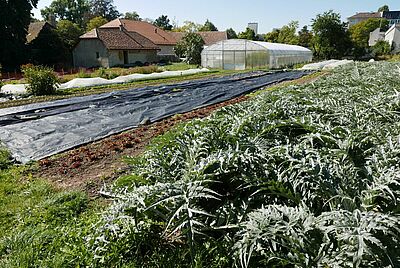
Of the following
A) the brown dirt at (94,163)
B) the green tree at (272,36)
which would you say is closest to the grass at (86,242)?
the brown dirt at (94,163)

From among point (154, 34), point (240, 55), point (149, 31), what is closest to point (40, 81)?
point (240, 55)

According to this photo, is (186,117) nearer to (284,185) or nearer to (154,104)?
(154,104)

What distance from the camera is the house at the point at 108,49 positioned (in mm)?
31991

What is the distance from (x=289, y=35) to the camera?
46031mm

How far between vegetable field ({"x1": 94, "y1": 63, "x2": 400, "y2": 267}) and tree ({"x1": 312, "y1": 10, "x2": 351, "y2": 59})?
123ft

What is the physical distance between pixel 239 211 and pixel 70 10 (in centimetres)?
7782

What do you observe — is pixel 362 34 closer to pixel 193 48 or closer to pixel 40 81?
pixel 193 48

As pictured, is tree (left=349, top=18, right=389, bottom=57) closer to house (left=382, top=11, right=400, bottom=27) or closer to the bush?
the bush

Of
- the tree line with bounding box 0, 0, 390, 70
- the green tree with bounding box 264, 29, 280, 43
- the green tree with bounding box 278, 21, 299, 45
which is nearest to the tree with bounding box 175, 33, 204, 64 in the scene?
the tree line with bounding box 0, 0, 390, 70

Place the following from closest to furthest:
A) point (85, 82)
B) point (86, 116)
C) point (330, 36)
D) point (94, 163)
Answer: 1. point (94, 163)
2. point (86, 116)
3. point (85, 82)
4. point (330, 36)

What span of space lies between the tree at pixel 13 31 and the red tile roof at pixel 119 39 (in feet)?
17.7

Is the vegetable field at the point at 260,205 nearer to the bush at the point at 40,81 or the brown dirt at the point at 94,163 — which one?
the brown dirt at the point at 94,163

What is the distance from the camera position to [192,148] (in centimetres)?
286

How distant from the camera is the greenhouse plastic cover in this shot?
634cm
